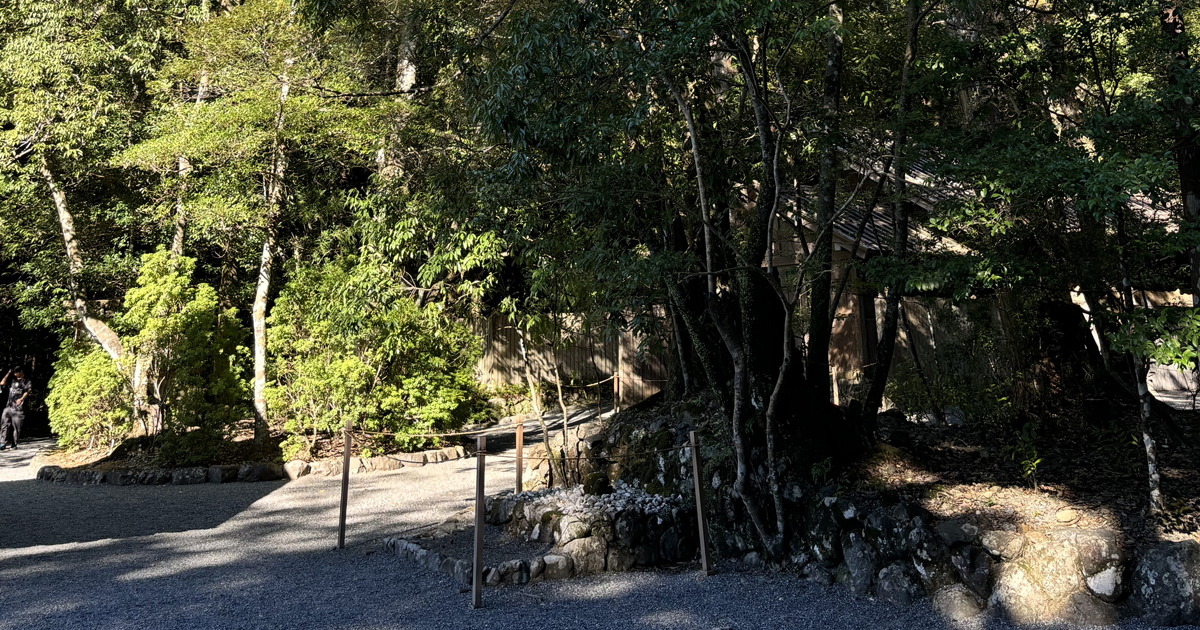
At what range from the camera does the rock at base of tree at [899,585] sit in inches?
189

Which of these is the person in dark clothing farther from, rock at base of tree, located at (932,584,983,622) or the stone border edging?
rock at base of tree, located at (932,584,983,622)

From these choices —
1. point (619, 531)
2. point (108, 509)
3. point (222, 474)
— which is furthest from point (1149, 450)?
point (222, 474)

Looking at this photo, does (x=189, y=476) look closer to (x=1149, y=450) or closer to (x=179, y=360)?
(x=179, y=360)

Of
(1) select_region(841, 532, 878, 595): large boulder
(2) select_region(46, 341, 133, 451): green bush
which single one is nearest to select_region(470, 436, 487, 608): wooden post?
(1) select_region(841, 532, 878, 595): large boulder

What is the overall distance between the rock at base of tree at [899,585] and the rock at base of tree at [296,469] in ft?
27.2

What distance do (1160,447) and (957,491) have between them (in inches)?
82.1

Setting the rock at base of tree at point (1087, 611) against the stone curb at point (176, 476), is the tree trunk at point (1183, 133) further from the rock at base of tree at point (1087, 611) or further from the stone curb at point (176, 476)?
the stone curb at point (176, 476)

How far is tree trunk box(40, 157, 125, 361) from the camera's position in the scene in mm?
12008

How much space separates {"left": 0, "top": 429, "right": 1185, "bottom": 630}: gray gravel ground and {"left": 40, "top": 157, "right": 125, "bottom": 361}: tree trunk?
13.4 feet

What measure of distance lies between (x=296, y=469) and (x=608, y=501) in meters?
6.01

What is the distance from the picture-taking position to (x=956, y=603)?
4.57 metres

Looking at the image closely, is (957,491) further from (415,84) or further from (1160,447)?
(415,84)

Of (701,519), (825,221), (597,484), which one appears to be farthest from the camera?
(597,484)

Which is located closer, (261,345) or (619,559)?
(619,559)
